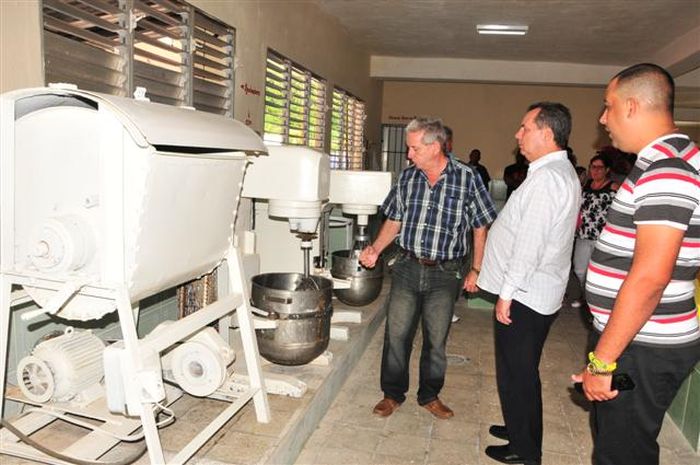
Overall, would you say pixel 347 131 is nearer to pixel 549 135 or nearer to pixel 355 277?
pixel 355 277

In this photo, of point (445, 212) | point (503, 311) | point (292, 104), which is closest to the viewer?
point (503, 311)

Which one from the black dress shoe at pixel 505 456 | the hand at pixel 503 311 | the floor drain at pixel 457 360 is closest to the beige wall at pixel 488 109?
the floor drain at pixel 457 360

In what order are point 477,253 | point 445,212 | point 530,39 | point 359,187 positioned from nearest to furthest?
point 445,212 < point 477,253 < point 359,187 < point 530,39

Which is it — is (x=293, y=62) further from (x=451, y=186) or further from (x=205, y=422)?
(x=205, y=422)

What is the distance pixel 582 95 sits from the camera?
9.94 metres

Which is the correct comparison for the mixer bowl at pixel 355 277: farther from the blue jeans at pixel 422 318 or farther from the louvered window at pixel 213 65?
the louvered window at pixel 213 65

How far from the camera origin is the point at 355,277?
3.91 meters

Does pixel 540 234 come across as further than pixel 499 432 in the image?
No

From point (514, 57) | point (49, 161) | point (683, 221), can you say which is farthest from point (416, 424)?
point (514, 57)

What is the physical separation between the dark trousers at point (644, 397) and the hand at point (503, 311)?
67cm

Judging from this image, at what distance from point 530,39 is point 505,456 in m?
5.88

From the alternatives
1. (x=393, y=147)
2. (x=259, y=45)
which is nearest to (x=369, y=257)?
(x=259, y=45)

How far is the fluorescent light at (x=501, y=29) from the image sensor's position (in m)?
6.46

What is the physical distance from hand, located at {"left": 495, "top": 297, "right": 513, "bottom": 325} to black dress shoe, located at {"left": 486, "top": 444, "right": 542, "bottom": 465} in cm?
64
